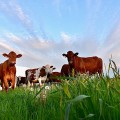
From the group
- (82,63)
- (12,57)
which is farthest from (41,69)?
(12,57)

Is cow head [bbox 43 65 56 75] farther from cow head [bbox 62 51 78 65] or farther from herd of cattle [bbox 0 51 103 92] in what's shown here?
cow head [bbox 62 51 78 65]

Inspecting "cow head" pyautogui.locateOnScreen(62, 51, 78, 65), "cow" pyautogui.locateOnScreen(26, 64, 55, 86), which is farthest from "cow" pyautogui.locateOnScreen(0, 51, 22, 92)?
"cow" pyautogui.locateOnScreen(26, 64, 55, 86)

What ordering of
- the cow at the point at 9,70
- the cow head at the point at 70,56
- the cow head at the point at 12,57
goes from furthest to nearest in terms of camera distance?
1. the cow head at the point at 70,56
2. the cow head at the point at 12,57
3. the cow at the point at 9,70

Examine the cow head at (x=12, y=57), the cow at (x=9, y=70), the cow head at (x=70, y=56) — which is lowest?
the cow at (x=9, y=70)

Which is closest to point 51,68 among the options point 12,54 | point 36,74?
point 36,74

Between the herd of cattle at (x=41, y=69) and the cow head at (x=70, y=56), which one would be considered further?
the cow head at (x=70, y=56)

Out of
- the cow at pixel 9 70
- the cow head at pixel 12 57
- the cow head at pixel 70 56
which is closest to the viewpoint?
the cow at pixel 9 70

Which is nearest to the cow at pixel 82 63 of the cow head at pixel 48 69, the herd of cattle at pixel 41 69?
the herd of cattle at pixel 41 69

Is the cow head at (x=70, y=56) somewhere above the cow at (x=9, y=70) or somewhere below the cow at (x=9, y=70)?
above

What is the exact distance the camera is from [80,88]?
4562mm

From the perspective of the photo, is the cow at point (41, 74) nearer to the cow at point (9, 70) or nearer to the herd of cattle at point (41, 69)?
the herd of cattle at point (41, 69)

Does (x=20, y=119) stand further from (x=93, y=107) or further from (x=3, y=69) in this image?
(x=3, y=69)

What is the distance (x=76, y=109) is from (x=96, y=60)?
91.4 feet

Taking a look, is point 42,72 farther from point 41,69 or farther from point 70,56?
point 70,56
